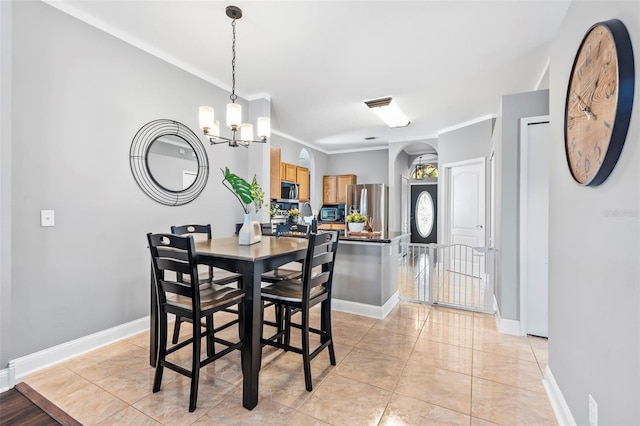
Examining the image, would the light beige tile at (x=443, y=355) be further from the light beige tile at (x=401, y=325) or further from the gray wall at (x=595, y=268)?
the gray wall at (x=595, y=268)

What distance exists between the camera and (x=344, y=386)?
1966 millimetres

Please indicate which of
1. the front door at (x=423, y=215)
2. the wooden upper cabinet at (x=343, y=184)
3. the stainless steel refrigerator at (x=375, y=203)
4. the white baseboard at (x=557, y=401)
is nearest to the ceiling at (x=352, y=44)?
the stainless steel refrigerator at (x=375, y=203)

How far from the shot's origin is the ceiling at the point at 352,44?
7.48ft

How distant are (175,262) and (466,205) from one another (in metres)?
5.08

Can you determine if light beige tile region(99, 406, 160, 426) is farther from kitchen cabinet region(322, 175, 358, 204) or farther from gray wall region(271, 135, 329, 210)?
kitchen cabinet region(322, 175, 358, 204)

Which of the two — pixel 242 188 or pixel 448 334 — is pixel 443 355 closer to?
pixel 448 334

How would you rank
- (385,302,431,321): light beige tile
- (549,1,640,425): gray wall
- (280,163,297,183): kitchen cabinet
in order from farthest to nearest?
(280,163,297,183): kitchen cabinet → (385,302,431,321): light beige tile → (549,1,640,425): gray wall

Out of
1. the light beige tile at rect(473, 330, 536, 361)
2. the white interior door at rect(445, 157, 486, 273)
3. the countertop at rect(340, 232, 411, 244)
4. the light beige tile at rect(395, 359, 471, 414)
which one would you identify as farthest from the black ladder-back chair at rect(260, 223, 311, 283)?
the white interior door at rect(445, 157, 486, 273)

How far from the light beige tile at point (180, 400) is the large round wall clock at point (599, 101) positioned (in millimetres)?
2306

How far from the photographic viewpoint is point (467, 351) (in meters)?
2.50

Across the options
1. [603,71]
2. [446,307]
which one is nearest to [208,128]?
[603,71]

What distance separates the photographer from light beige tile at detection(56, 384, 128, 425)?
166 centimetres

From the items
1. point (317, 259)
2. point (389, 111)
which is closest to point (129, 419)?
point (317, 259)

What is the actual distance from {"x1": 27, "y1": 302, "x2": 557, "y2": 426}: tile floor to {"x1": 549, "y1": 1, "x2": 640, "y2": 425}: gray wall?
1.43 ft
